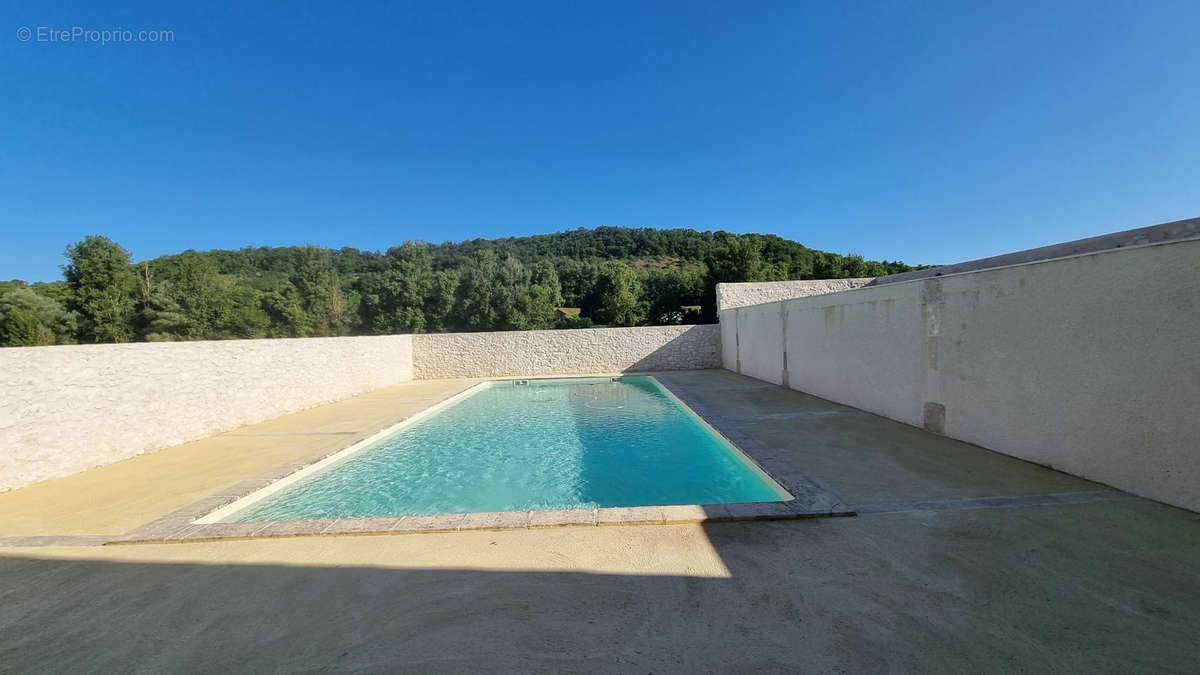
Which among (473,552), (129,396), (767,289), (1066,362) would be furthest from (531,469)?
(767,289)

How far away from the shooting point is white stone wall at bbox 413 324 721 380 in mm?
13875

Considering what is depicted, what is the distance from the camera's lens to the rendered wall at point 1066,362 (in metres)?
2.74

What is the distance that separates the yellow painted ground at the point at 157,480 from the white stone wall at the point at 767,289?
10905mm

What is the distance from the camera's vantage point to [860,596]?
2.00 metres

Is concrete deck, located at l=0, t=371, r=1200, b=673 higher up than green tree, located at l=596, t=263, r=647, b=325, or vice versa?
green tree, located at l=596, t=263, r=647, b=325

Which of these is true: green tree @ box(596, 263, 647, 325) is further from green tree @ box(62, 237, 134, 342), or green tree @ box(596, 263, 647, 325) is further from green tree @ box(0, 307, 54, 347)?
green tree @ box(0, 307, 54, 347)

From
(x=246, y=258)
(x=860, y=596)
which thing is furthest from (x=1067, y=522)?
(x=246, y=258)

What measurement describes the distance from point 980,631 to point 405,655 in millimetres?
2382

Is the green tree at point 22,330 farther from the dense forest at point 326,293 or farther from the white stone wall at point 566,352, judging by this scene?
the white stone wall at point 566,352

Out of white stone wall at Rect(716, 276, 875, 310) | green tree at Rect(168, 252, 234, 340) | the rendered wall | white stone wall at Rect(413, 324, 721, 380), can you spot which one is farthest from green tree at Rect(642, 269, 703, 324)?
green tree at Rect(168, 252, 234, 340)

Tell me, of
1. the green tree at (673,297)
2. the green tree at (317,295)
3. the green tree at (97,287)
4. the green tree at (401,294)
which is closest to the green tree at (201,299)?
the green tree at (97,287)

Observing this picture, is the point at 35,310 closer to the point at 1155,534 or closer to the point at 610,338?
the point at 610,338

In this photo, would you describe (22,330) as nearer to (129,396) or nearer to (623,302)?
(129,396)

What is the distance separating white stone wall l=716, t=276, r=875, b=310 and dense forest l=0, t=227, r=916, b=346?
671 centimetres
